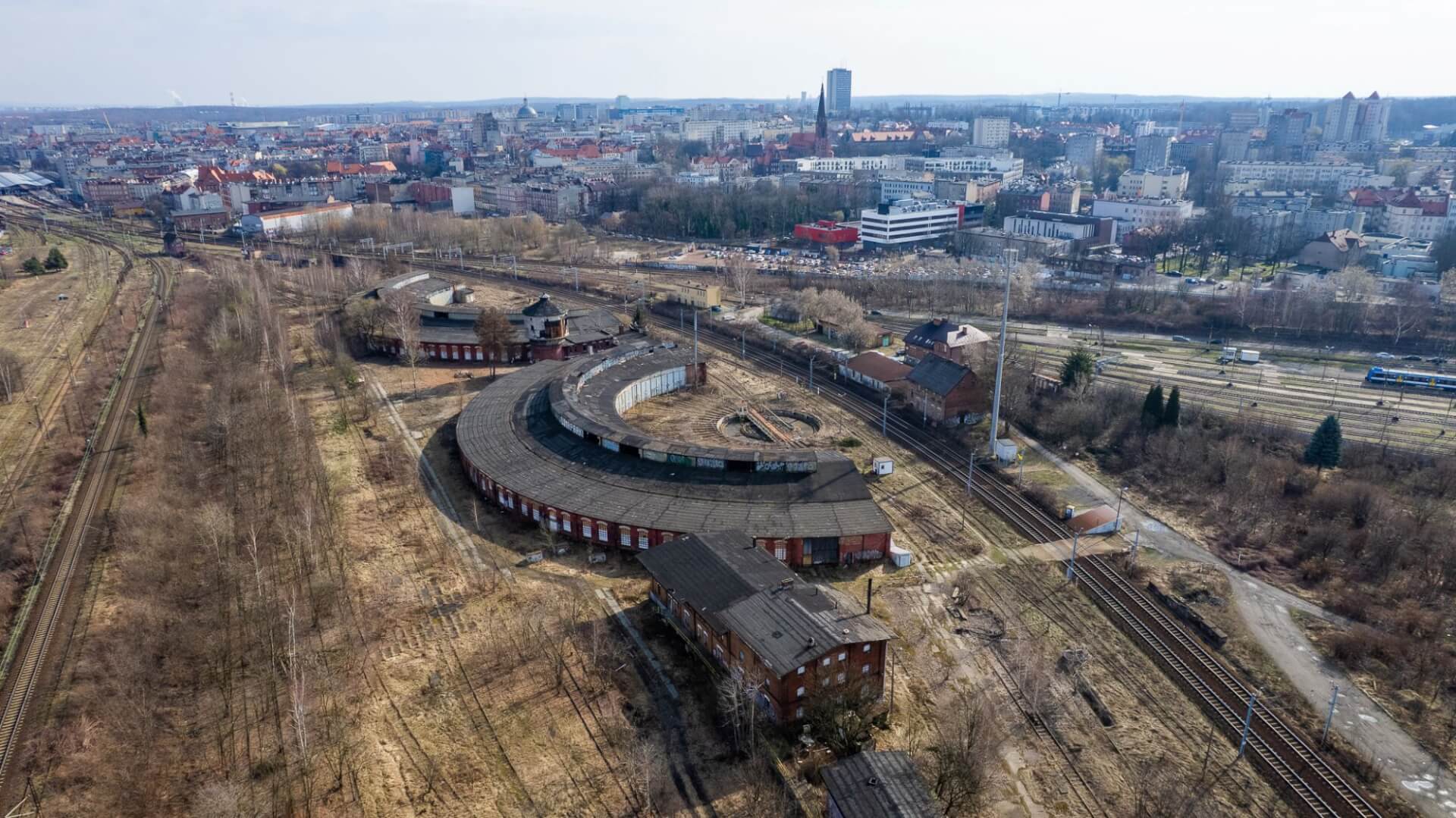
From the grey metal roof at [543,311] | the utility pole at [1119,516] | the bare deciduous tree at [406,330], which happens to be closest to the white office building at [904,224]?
the grey metal roof at [543,311]

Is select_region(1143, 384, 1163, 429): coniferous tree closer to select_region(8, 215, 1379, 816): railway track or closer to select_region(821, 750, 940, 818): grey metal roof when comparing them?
select_region(8, 215, 1379, 816): railway track

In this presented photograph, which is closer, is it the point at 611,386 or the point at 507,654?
the point at 507,654

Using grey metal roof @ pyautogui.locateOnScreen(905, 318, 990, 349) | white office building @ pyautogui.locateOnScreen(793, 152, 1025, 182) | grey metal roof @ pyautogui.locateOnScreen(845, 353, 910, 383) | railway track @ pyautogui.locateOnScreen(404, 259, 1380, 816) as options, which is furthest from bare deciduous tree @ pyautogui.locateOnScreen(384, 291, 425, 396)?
white office building @ pyautogui.locateOnScreen(793, 152, 1025, 182)

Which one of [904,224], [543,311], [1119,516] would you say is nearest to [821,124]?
[904,224]

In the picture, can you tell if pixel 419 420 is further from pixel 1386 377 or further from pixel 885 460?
pixel 1386 377

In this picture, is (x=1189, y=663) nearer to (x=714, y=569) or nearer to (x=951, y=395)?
(x=714, y=569)

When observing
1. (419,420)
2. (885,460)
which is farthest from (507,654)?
(419,420)

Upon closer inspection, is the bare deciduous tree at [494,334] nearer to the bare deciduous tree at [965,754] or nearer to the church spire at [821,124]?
the bare deciduous tree at [965,754]
